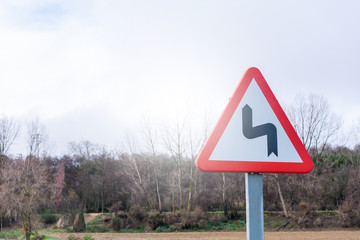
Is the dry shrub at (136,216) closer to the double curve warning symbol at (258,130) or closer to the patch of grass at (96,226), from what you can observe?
the patch of grass at (96,226)

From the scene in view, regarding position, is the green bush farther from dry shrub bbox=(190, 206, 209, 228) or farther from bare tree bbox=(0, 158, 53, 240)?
dry shrub bbox=(190, 206, 209, 228)

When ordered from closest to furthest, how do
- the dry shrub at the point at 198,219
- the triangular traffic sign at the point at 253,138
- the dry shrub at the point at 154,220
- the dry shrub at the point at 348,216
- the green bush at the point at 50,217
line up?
the triangular traffic sign at the point at 253,138
the dry shrub at the point at 348,216
the dry shrub at the point at 198,219
the dry shrub at the point at 154,220
the green bush at the point at 50,217

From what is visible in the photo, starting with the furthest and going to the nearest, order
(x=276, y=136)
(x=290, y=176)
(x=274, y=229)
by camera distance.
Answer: (x=290, y=176) → (x=274, y=229) → (x=276, y=136)

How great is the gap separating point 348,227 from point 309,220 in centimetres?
269

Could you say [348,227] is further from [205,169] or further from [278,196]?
[205,169]

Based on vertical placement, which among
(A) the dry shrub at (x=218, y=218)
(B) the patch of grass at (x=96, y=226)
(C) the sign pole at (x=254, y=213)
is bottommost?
(B) the patch of grass at (x=96, y=226)

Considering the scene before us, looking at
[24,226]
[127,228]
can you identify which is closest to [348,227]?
[127,228]

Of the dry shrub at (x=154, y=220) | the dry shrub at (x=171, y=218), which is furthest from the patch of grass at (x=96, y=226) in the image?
the dry shrub at (x=171, y=218)

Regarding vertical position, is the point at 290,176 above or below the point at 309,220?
above

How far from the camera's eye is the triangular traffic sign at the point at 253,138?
190cm

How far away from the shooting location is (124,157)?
107 feet

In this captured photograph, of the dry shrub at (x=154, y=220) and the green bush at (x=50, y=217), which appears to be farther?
the green bush at (x=50, y=217)

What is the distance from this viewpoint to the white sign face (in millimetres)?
1910

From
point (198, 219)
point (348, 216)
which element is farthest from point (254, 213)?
point (348, 216)
